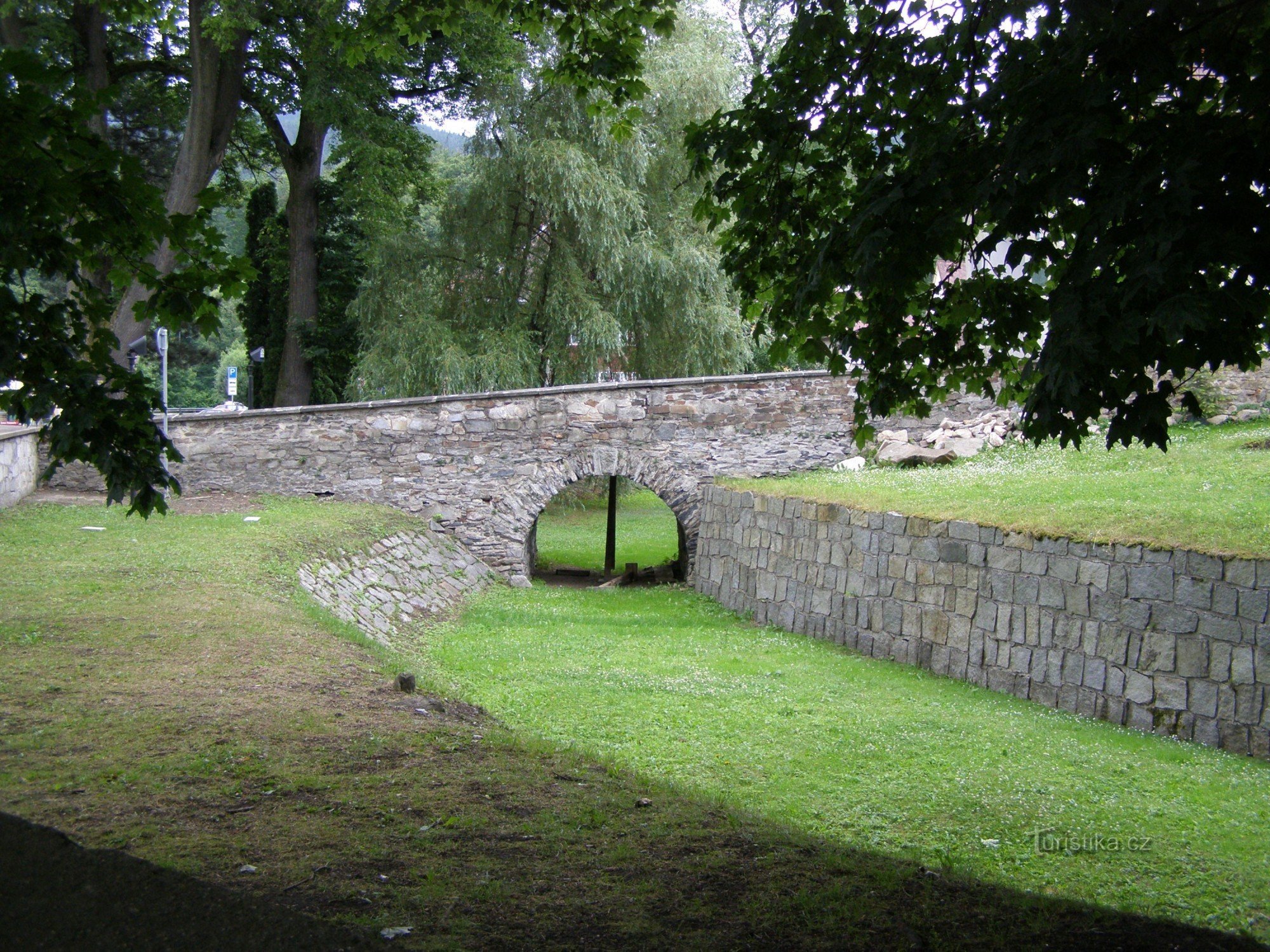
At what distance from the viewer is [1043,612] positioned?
909cm

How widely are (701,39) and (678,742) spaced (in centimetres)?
1618

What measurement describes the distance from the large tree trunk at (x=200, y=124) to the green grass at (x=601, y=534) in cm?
871

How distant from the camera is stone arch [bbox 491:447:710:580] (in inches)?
674

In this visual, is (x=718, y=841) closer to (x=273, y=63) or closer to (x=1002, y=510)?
(x=1002, y=510)

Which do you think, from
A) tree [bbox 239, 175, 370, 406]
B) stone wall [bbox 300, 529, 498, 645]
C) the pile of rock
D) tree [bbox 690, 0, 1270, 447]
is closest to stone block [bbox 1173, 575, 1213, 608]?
tree [bbox 690, 0, 1270, 447]

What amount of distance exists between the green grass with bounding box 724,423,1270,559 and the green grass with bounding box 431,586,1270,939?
5.16ft

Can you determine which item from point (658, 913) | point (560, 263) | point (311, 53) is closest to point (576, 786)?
point (658, 913)

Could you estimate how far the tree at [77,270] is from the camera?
4.26m

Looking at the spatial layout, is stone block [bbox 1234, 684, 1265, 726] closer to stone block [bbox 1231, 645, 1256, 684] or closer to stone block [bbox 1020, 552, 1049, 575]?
stone block [bbox 1231, 645, 1256, 684]

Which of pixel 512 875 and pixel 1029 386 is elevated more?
pixel 1029 386

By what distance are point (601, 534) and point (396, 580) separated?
514 inches

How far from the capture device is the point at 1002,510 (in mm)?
10273

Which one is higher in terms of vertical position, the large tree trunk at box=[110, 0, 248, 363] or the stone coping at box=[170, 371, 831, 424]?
the large tree trunk at box=[110, 0, 248, 363]

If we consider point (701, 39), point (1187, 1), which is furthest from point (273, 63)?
point (1187, 1)
